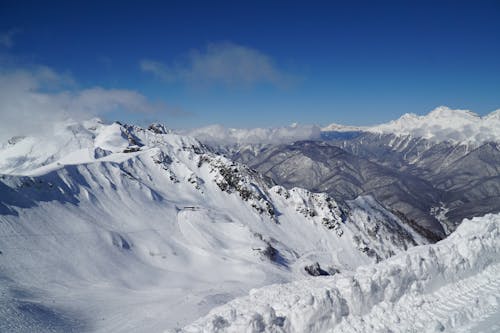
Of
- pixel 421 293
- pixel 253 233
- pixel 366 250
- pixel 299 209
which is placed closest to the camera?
pixel 421 293

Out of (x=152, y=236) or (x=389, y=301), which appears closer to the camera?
(x=389, y=301)

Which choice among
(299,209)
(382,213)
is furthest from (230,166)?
(382,213)

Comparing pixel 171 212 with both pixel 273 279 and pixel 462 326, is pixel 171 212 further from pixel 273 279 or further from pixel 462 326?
pixel 462 326

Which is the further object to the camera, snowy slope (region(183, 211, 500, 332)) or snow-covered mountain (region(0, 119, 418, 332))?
snow-covered mountain (region(0, 119, 418, 332))

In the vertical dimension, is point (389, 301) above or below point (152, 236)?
above
